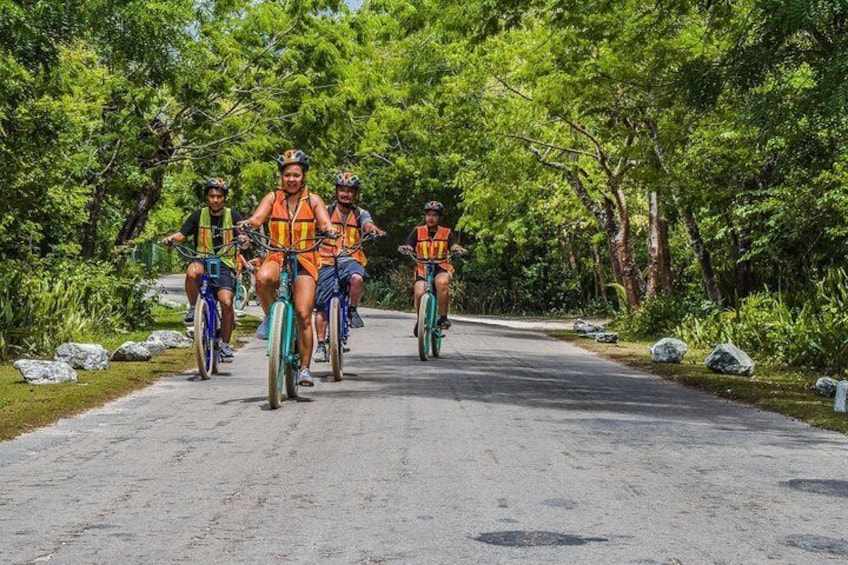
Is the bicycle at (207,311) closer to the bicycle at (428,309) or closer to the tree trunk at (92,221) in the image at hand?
the bicycle at (428,309)

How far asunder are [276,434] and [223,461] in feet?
4.36

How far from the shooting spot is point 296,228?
11.8 meters

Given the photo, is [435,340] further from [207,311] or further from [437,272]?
[207,311]

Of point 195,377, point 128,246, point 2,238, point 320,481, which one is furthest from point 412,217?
point 320,481

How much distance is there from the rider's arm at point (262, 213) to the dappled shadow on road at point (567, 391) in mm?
1910

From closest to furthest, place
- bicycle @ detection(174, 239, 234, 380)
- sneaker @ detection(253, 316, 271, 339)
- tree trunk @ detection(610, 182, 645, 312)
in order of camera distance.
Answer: sneaker @ detection(253, 316, 271, 339), bicycle @ detection(174, 239, 234, 380), tree trunk @ detection(610, 182, 645, 312)

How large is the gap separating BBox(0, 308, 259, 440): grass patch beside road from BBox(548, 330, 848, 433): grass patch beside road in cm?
658

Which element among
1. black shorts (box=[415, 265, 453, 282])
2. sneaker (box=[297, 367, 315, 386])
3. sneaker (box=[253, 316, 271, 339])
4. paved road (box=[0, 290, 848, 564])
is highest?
black shorts (box=[415, 265, 453, 282])

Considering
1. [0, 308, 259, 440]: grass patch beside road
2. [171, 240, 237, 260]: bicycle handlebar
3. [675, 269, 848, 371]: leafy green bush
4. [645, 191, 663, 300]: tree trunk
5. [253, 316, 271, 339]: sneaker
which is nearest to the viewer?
[0, 308, 259, 440]: grass patch beside road

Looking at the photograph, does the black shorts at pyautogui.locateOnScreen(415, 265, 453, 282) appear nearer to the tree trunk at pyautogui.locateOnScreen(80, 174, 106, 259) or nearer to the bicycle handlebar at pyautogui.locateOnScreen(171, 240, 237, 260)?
the bicycle handlebar at pyautogui.locateOnScreen(171, 240, 237, 260)

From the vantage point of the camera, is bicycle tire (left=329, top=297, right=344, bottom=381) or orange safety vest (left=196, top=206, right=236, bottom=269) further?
orange safety vest (left=196, top=206, right=236, bottom=269)

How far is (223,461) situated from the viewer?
25.7ft

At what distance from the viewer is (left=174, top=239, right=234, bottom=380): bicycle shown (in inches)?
541

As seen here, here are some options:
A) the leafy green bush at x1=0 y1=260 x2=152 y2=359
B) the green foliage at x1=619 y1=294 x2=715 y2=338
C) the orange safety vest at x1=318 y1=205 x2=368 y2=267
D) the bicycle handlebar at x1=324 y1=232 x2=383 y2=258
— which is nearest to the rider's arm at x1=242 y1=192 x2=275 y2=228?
the bicycle handlebar at x1=324 y1=232 x2=383 y2=258
